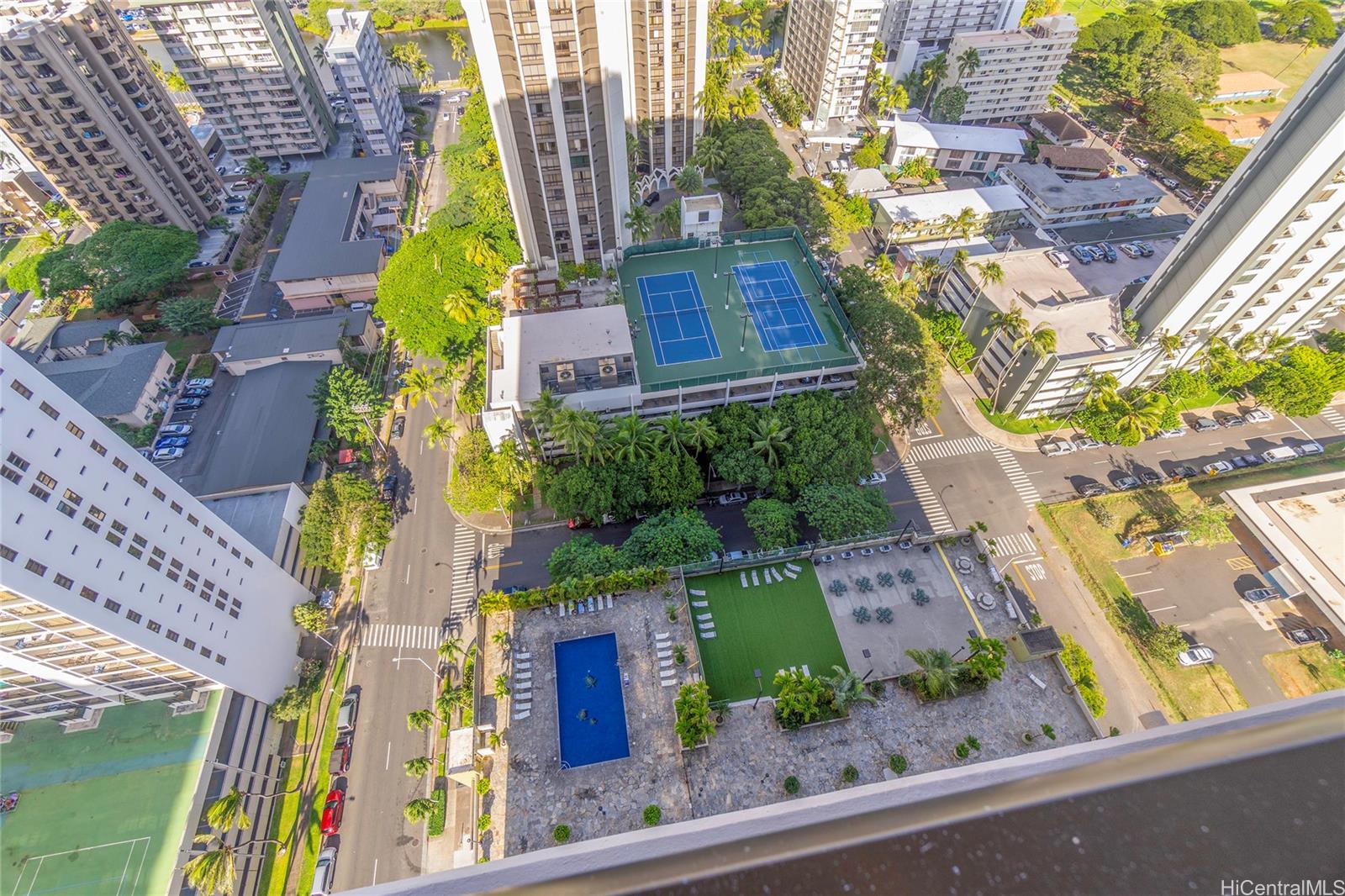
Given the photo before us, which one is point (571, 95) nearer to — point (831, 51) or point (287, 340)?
point (287, 340)

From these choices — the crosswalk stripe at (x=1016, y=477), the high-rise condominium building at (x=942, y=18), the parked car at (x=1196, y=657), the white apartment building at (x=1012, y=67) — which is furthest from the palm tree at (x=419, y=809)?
the high-rise condominium building at (x=942, y=18)

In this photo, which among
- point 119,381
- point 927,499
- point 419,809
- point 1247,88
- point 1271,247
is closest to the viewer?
point 419,809

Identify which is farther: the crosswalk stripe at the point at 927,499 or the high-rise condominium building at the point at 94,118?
the high-rise condominium building at the point at 94,118

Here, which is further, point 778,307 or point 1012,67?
point 1012,67

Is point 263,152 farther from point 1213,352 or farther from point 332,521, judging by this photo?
point 1213,352

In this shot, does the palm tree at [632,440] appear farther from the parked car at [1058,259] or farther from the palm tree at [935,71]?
the palm tree at [935,71]

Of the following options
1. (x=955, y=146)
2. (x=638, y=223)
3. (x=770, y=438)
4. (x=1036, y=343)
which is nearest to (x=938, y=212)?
(x=955, y=146)
